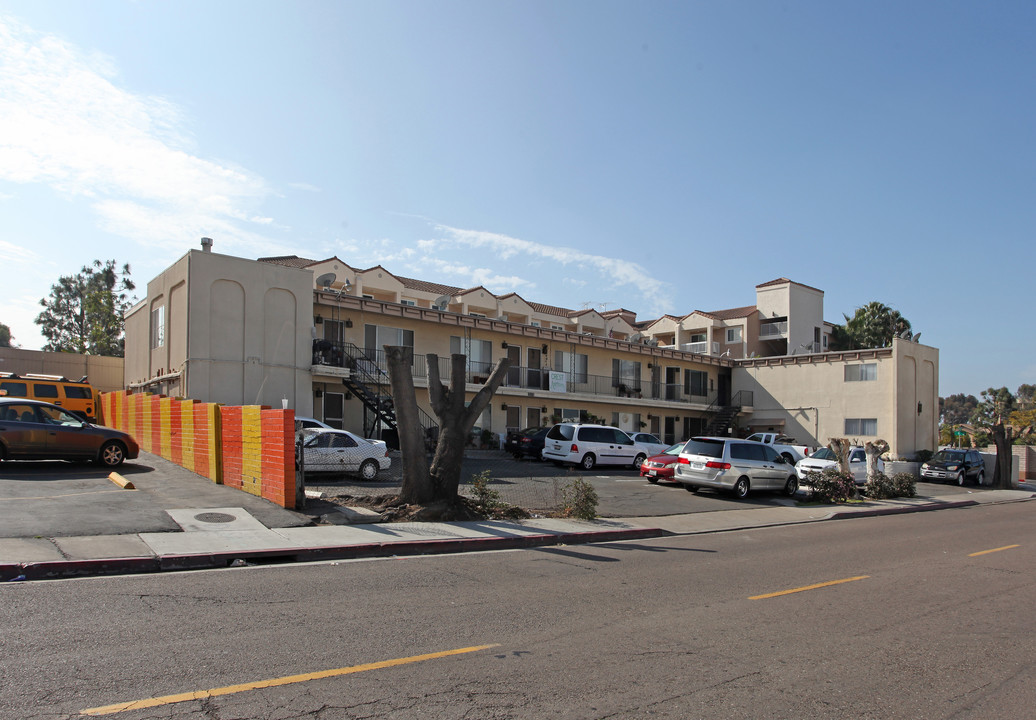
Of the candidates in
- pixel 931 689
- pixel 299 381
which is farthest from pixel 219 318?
pixel 931 689

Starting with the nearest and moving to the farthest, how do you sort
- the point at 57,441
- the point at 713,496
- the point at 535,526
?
1. the point at 535,526
2. the point at 57,441
3. the point at 713,496

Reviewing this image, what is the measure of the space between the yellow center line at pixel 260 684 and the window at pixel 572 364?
105ft

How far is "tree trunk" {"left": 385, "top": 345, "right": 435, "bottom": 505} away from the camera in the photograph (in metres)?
13.9

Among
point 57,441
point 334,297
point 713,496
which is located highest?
point 334,297

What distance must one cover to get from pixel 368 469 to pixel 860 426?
31359mm

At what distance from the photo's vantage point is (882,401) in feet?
130

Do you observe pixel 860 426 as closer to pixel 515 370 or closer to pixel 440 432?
pixel 515 370

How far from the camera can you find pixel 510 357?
3180 cm

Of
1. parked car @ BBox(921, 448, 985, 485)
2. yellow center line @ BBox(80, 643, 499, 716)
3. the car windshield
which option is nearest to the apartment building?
parked car @ BBox(921, 448, 985, 485)

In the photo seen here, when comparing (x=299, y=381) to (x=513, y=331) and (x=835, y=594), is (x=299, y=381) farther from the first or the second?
(x=835, y=594)

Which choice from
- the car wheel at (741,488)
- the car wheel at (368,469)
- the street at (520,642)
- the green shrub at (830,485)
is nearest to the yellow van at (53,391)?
the car wheel at (368,469)

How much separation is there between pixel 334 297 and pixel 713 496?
15802mm

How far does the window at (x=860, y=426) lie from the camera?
39.9m

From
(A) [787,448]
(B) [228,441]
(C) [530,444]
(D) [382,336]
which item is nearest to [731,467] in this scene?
(C) [530,444]
